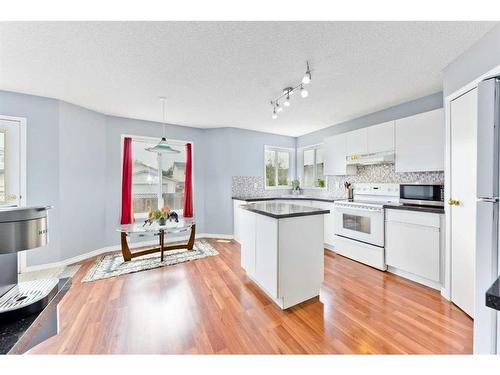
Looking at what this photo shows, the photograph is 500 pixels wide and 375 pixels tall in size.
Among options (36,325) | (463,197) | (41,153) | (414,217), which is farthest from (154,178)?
(463,197)

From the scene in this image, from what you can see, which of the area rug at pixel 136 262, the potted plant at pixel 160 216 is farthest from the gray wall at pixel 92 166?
the potted plant at pixel 160 216

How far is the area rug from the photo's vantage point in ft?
8.99

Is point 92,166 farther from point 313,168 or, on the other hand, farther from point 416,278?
point 416,278

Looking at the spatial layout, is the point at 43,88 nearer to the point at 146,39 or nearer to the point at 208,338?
the point at 146,39

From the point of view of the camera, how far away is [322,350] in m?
1.46

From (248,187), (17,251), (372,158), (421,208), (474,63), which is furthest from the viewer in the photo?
(248,187)

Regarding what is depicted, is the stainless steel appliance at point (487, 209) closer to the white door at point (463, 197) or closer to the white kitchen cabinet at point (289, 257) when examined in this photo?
the white door at point (463, 197)

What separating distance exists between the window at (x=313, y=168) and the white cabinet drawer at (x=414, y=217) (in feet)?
6.27

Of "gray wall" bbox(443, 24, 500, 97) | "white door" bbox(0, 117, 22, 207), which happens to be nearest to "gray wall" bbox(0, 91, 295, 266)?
"white door" bbox(0, 117, 22, 207)

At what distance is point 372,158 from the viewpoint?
10.5 ft

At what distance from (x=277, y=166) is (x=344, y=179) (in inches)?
66.7

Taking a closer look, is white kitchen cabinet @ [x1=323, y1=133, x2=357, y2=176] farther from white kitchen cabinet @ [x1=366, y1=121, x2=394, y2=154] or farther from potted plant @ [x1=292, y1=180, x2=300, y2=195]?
potted plant @ [x1=292, y1=180, x2=300, y2=195]
